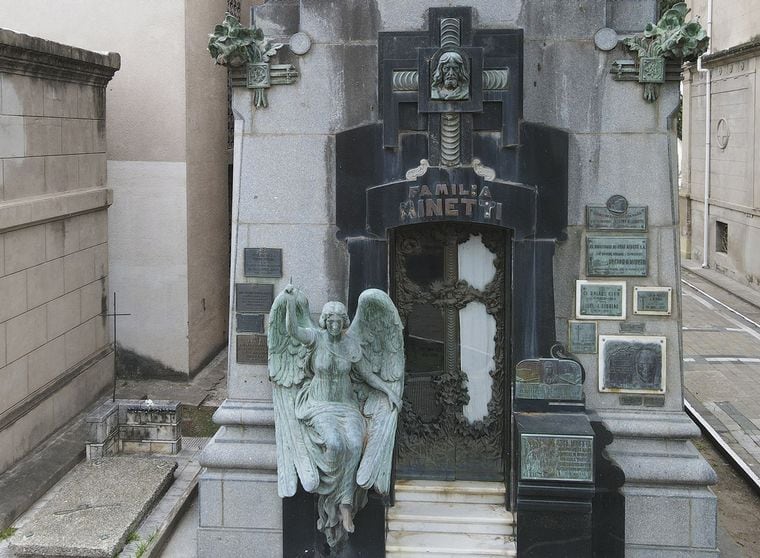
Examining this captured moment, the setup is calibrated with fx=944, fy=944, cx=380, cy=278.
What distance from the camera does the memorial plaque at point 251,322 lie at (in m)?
9.34

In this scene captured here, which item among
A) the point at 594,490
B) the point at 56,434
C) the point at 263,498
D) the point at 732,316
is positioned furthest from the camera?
the point at 732,316

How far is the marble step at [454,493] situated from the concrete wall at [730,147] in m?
17.0

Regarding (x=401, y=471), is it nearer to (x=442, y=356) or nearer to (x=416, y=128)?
(x=442, y=356)

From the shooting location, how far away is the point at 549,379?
9.15m

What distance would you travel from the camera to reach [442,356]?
9711 mm

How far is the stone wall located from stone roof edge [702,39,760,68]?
55.4 feet

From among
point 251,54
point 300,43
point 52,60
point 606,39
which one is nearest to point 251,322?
point 251,54

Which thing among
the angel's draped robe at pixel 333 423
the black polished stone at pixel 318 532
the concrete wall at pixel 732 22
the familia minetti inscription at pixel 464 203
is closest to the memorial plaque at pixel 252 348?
the angel's draped robe at pixel 333 423

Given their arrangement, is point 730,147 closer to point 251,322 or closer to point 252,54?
point 252,54

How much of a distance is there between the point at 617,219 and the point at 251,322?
3.70 m

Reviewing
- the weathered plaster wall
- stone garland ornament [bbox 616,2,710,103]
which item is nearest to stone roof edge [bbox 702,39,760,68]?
the weathered plaster wall

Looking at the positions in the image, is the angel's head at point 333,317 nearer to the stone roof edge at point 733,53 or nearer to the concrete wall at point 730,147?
the concrete wall at point 730,147

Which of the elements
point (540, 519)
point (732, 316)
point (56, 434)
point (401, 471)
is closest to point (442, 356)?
point (401, 471)

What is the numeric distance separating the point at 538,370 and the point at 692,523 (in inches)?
81.4
